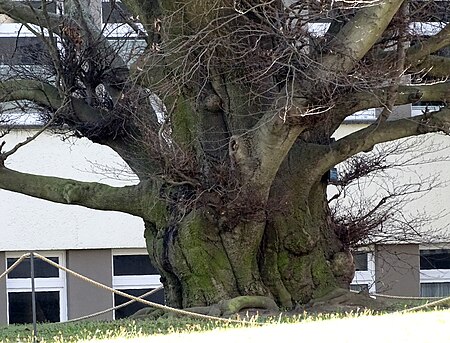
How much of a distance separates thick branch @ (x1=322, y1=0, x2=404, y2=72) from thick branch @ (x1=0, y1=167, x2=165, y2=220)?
381 cm

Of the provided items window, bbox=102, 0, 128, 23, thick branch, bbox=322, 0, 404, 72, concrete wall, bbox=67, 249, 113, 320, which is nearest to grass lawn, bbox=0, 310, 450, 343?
thick branch, bbox=322, 0, 404, 72

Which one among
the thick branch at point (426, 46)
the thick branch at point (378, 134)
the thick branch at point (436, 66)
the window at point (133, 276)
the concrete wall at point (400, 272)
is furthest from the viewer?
the window at point (133, 276)

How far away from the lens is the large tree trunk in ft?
43.9

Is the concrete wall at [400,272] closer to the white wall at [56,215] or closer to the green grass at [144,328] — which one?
the white wall at [56,215]

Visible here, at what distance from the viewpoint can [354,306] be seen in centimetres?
1365

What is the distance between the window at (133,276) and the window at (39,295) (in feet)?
3.80

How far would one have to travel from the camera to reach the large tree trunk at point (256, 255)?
13.4 m

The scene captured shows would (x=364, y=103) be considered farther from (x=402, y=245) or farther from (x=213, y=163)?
(x=402, y=245)

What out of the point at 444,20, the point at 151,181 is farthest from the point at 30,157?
the point at 444,20

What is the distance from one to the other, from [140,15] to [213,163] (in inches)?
88.9

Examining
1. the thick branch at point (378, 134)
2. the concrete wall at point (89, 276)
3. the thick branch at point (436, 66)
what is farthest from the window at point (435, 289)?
the thick branch at point (378, 134)

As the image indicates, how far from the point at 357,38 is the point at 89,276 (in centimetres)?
1143

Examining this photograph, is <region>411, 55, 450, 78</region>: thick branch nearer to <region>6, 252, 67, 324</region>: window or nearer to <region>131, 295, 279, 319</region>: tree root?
<region>131, 295, 279, 319</region>: tree root

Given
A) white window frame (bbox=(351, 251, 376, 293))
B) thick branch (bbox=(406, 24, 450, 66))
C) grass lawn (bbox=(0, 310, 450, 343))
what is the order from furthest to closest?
white window frame (bbox=(351, 251, 376, 293)) < thick branch (bbox=(406, 24, 450, 66)) < grass lawn (bbox=(0, 310, 450, 343))
